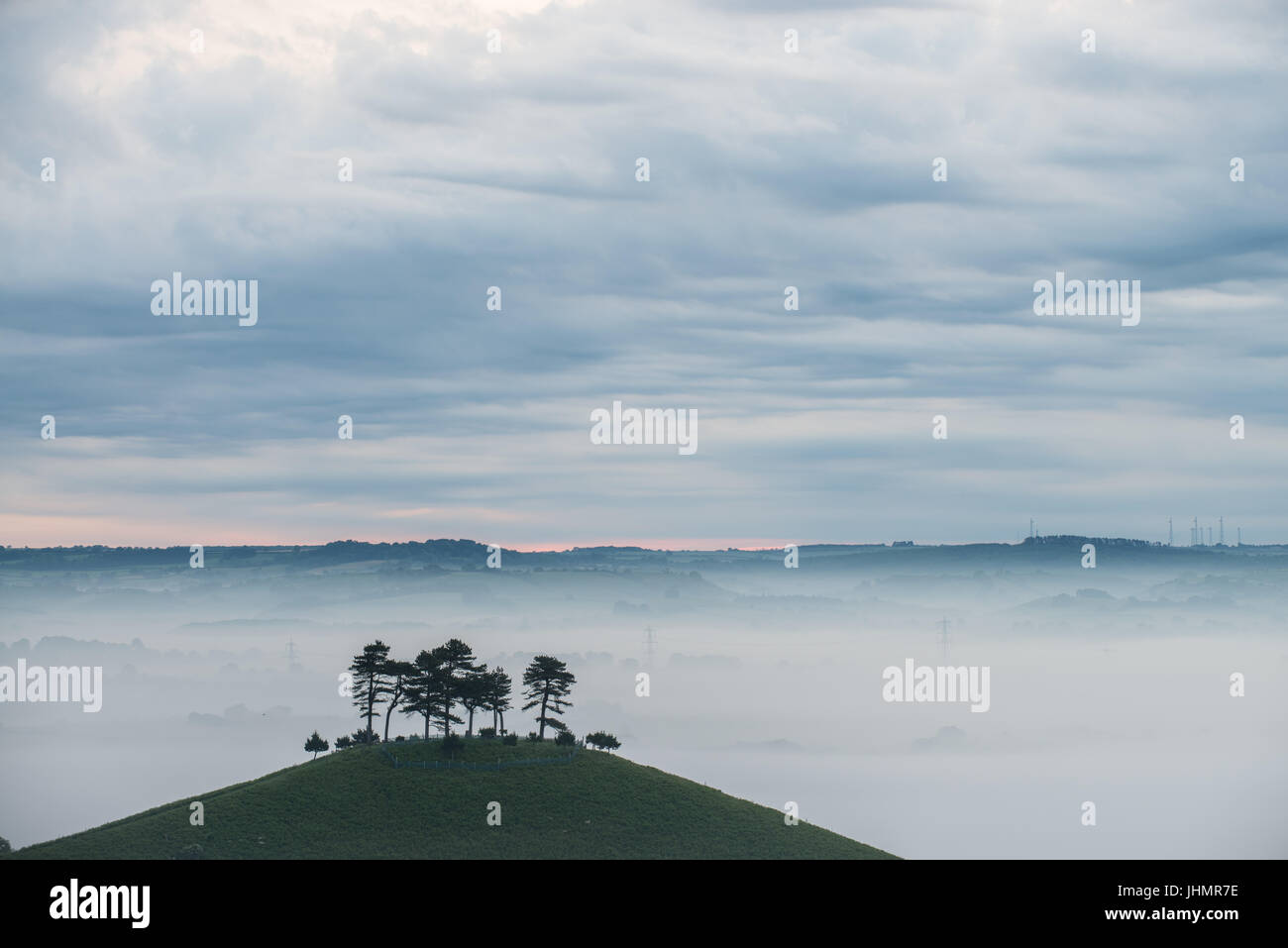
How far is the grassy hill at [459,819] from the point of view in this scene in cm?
10819

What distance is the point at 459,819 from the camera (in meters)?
114

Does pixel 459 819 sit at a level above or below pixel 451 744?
below

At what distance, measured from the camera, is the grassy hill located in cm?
10819

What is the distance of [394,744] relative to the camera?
129 metres

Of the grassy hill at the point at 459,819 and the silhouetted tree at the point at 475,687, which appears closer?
the grassy hill at the point at 459,819

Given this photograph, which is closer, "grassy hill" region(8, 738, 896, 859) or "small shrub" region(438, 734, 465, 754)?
"grassy hill" region(8, 738, 896, 859)

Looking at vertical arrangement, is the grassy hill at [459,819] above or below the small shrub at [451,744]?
below

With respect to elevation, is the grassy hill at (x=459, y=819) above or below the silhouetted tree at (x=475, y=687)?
below

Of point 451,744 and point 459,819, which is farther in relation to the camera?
point 451,744

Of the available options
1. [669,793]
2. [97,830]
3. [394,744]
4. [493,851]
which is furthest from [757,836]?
[97,830]

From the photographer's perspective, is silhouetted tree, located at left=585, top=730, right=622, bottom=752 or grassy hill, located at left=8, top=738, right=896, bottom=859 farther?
silhouetted tree, located at left=585, top=730, right=622, bottom=752

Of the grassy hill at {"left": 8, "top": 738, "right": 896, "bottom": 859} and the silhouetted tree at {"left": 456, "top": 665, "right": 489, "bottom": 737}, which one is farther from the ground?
the silhouetted tree at {"left": 456, "top": 665, "right": 489, "bottom": 737}

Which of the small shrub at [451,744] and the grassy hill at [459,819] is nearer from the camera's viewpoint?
the grassy hill at [459,819]

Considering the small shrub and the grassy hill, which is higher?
the small shrub
